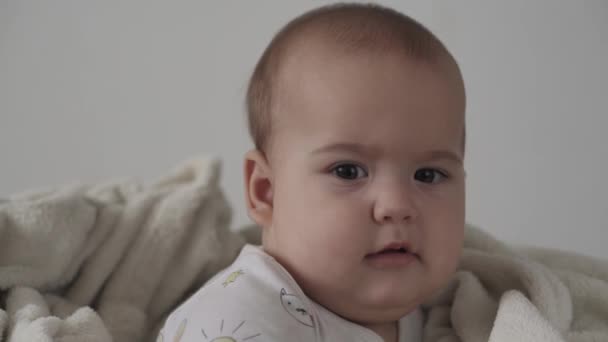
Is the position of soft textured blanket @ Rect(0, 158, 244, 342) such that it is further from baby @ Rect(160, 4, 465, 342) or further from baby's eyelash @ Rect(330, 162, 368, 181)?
baby's eyelash @ Rect(330, 162, 368, 181)

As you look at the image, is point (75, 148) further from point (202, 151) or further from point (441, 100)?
point (441, 100)

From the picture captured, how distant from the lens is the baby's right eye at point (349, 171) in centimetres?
87

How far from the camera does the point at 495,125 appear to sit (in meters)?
1.76

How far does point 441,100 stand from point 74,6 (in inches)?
50.2

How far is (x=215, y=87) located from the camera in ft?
6.15

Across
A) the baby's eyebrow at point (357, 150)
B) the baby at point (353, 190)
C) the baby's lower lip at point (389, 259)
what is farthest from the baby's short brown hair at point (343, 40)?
the baby's lower lip at point (389, 259)

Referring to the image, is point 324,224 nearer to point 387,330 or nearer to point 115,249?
point 387,330

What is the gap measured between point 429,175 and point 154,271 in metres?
0.51

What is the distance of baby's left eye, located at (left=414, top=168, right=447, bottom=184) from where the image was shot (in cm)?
90

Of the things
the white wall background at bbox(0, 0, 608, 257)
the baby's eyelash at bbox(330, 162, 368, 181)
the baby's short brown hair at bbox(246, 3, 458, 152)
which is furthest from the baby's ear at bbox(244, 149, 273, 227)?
the white wall background at bbox(0, 0, 608, 257)

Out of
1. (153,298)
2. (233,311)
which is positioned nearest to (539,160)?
(153,298)

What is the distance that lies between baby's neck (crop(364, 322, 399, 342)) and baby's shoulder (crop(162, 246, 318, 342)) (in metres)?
0.12

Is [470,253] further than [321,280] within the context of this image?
Yes

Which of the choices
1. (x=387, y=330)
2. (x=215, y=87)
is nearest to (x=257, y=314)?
(x=387, y=330)
